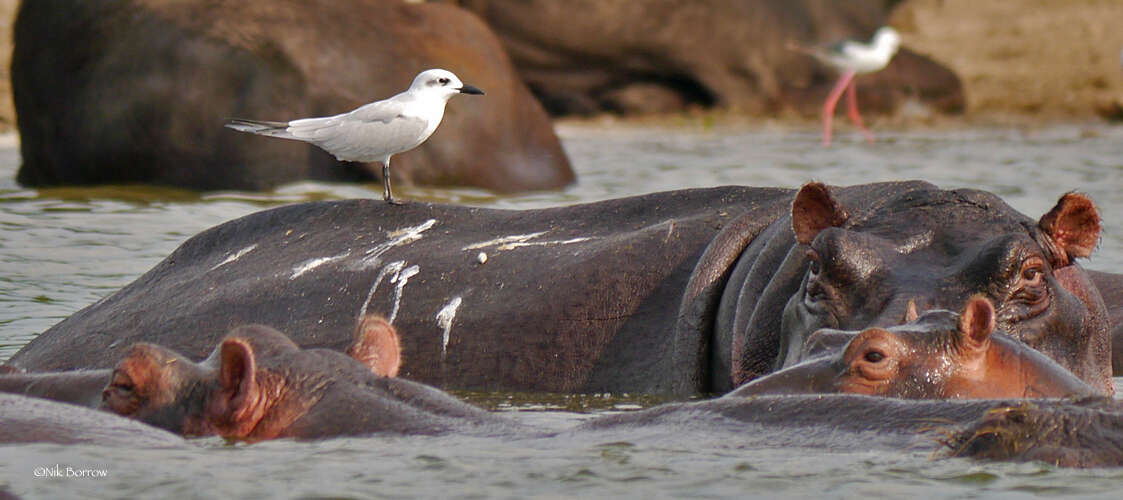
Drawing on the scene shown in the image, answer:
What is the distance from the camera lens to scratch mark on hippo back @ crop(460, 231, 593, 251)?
5879mm

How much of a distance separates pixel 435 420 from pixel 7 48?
13873mm

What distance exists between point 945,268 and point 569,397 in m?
1.30

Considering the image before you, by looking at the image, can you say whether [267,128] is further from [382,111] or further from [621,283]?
[621,283]

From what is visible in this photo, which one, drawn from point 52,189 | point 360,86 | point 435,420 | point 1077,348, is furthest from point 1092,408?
point 52,189

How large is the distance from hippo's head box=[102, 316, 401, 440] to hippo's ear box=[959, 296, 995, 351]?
1.14 meters

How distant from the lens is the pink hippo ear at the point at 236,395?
11.2 feet

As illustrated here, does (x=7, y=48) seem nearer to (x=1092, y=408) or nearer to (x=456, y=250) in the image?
(x=456, y=250)

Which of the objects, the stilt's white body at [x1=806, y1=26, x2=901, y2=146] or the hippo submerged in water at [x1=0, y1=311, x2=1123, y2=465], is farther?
the stilt's white body at [x1=806, y1=26, x2=901, y2=146]

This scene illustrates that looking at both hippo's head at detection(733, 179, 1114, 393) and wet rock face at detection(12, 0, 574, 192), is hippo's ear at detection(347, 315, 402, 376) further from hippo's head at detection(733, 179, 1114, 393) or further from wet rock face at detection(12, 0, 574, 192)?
wet rock face at detection(12, 0, 574, 192)

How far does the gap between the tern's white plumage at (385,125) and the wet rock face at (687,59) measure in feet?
35.1

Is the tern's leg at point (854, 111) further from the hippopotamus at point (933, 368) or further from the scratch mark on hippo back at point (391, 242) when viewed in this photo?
the hippopotamus at point (933, 368)

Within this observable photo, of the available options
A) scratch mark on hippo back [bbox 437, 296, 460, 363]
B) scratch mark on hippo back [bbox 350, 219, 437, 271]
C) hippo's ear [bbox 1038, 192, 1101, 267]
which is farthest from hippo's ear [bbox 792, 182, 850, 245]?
scratch mark on hippo back [bbox 350, 219, 437, 271]

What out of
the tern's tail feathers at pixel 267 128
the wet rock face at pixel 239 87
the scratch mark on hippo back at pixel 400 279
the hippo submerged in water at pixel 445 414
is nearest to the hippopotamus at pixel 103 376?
the hippo submerged in water at pixel 445 414

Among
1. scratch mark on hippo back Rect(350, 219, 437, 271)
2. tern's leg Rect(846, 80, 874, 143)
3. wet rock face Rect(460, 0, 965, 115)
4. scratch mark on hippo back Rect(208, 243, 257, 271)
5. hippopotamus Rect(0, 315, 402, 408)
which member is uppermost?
wet rock face Rect(460, 0, 965, 115)
